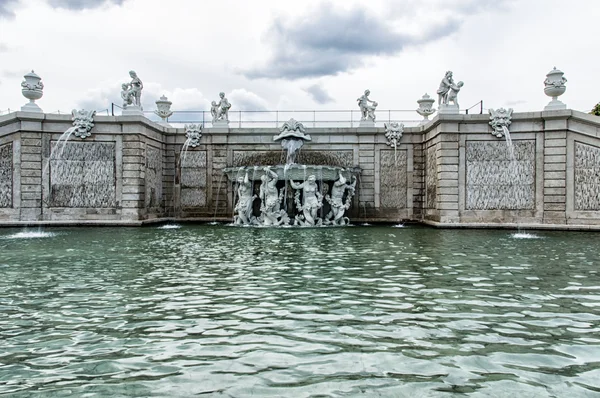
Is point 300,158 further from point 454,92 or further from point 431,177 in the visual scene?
point 454,92

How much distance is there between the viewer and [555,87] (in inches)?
815

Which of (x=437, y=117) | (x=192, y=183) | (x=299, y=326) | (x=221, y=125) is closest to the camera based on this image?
(x=299, y=326)

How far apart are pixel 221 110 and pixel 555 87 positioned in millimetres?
16123

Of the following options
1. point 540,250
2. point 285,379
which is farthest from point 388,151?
point 285,379

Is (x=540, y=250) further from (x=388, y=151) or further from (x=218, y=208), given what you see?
(x=218, y=208)

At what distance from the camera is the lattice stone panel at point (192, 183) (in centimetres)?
2644

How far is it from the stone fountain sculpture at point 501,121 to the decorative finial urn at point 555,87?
161 centimetres

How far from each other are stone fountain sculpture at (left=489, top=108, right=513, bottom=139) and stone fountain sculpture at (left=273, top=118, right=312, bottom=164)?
27.9 ft

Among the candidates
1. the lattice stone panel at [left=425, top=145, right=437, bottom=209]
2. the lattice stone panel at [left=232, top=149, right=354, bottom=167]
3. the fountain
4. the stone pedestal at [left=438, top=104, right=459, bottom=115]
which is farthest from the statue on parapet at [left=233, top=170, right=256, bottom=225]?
the stone pedestal at [left=438, top=104, right=459, bottom=115]

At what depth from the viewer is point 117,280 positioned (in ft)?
27.1

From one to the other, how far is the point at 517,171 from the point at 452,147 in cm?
297

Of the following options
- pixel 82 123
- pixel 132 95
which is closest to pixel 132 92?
pixel 132 95

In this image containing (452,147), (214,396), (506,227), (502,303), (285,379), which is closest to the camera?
(214,396)

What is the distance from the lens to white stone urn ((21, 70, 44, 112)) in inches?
868
